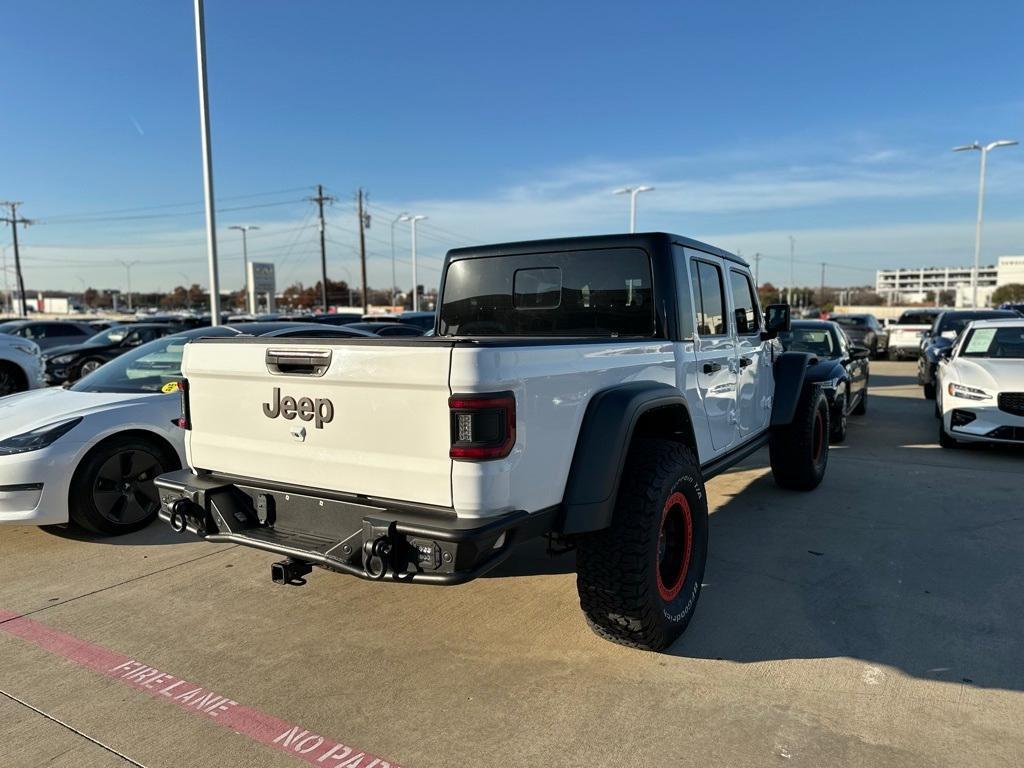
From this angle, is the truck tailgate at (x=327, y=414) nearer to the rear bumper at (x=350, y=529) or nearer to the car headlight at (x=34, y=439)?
the rear bumper at (x=350, y=529)

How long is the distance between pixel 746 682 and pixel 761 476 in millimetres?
4185

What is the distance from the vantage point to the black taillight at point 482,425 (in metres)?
2.61

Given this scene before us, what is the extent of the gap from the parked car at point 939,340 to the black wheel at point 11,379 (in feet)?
43.1

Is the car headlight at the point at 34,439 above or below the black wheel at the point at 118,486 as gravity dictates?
above

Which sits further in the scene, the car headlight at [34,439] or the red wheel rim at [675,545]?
the car headlight at [34,439]

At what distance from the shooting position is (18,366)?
1045 cm

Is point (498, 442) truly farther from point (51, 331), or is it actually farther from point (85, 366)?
point (51, 331)

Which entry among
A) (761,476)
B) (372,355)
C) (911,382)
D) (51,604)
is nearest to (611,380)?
(372,355)

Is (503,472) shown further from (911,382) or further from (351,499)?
(911,382)

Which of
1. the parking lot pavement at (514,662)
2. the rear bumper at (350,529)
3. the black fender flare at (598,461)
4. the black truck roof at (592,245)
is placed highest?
the black truck roof at (592,245)

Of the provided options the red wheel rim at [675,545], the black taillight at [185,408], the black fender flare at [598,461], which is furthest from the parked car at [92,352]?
the black fender flare at [598,461]

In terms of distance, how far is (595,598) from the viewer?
3.27m

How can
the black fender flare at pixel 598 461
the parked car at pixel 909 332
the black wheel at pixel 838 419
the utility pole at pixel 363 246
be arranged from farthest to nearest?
1. the utility pole at pixel 363 246
2. the parked car at pixel 909 332
3. the black wheel at pixel 838 419
4. the black fender flare at pixel 598 461

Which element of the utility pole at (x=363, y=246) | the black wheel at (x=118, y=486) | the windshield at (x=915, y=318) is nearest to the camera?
the black wheel at (x=118, y=486)
